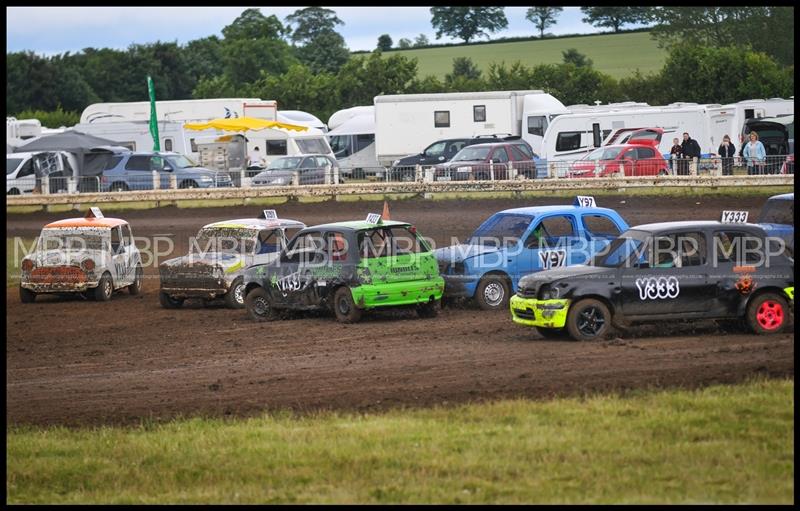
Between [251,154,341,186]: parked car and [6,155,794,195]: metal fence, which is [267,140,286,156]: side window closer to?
[251,154,341,186]: parked car

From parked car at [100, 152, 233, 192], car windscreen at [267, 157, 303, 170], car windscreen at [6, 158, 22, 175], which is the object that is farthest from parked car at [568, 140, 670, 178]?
car windscreen at [6, 158, 22, 175]

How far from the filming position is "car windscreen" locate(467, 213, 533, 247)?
19.3 m

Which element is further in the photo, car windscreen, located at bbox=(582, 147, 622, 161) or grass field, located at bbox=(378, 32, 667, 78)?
grass field, located at bbox=(378, 32, 667, 78)

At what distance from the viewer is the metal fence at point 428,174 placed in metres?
34.3

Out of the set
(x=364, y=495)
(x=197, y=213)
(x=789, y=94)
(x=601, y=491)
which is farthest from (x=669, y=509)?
(x=789, y=94)

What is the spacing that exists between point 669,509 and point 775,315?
24.9ft

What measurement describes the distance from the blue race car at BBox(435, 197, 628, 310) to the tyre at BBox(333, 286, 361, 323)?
Answer: 1.70 metres

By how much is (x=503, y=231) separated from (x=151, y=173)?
946 inches

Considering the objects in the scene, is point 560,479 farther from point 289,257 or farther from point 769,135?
point 769,135

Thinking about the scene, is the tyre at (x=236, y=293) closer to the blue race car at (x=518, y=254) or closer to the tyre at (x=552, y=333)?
the blue race car at (x=518, y=254)

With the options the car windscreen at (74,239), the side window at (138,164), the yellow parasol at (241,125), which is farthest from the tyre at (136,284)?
the yellow parasol at (241,125)

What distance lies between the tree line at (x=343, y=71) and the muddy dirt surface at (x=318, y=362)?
48998 mm

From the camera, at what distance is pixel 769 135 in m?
43.3

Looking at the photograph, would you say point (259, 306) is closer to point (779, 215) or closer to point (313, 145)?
point (779, 215)
